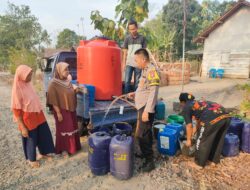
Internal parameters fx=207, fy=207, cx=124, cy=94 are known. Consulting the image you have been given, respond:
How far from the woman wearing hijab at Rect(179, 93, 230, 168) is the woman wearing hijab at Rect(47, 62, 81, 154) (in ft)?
6.33

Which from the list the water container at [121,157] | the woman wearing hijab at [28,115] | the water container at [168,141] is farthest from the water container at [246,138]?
the woman wearing hijab at [28,115]

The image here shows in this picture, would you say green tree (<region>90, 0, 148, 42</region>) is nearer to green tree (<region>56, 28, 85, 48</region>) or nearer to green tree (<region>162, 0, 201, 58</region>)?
green tree (<region>162, 0, 201, 58</region>)

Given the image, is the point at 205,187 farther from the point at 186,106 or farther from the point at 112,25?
the point at 112,25

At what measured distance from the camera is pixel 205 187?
285 cm

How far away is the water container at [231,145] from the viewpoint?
3.61 m

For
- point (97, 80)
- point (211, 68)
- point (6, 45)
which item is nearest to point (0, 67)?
point (6, 45)

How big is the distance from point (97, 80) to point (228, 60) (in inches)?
626

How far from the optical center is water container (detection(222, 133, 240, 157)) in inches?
142

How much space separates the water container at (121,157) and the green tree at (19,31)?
37.9 m

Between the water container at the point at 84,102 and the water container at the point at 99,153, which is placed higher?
the water container at the point at 84,102

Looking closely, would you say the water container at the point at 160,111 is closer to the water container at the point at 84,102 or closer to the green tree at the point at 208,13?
the water container at the point at 84,102

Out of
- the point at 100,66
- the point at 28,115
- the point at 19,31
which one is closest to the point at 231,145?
the point at 100,66

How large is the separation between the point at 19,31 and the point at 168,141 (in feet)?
138

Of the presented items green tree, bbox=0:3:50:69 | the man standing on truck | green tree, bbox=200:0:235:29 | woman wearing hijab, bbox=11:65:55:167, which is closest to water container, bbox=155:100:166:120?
the man standing on truck
